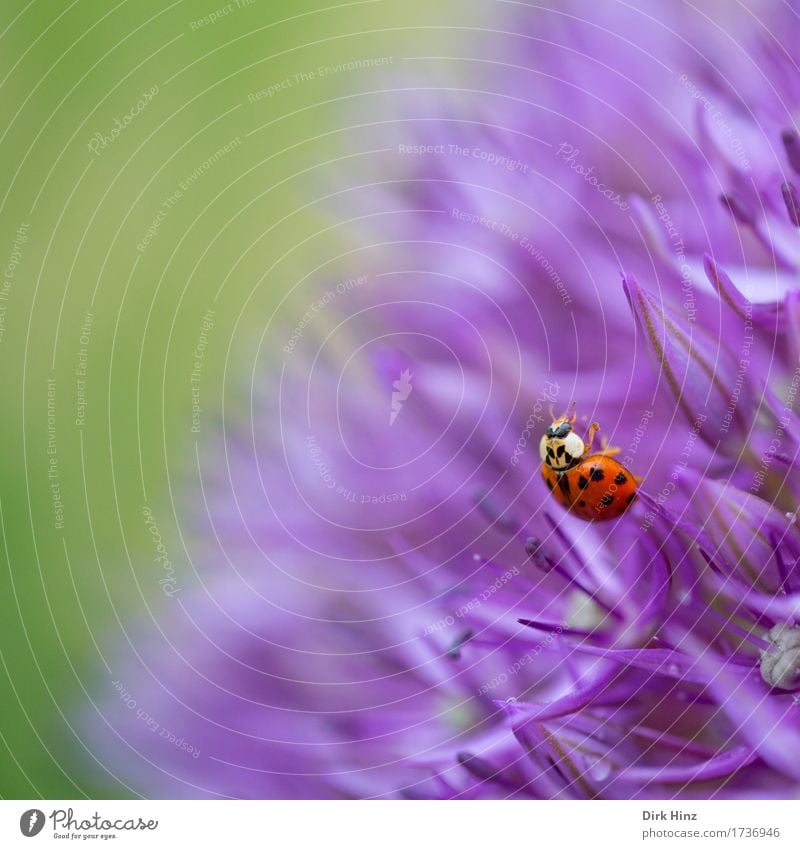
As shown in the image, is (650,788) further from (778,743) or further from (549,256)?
(549,256)

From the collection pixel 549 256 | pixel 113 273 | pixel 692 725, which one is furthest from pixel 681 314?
pixel 113 273
